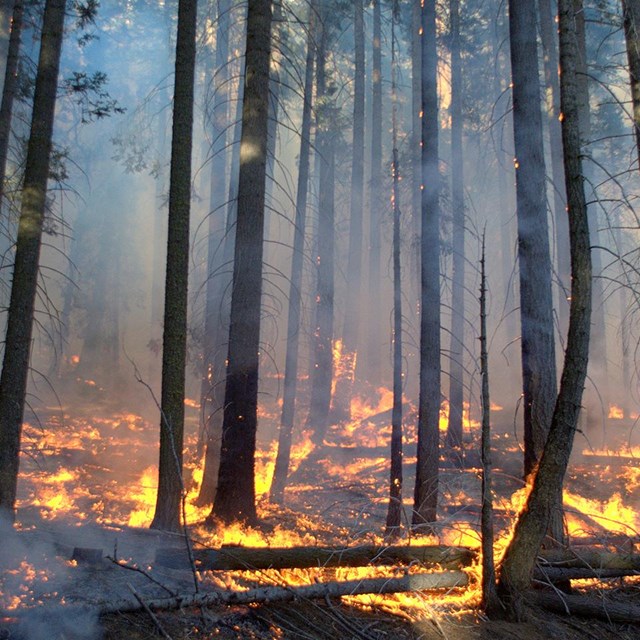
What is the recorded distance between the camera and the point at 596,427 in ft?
56.4

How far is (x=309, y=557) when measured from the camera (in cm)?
549

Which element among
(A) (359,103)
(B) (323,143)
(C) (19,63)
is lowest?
(C) (19,63)

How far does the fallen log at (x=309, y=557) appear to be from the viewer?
5266 millimetres

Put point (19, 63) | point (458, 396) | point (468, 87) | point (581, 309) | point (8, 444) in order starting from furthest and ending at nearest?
1. point (468, 87)
2. point (458, 396)
3. point (19, 63)
4. point (8, 444)
5. point (581, 309)

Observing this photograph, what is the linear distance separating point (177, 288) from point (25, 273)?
227 cm

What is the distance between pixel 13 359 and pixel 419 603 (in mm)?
6504

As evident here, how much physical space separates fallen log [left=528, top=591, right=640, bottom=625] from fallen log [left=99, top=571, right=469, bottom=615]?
0.83 m

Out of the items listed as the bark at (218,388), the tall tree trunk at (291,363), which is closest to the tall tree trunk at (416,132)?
the tall tree trunk at (291,363)

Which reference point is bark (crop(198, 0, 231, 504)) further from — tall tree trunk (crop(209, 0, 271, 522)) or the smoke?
the smoke

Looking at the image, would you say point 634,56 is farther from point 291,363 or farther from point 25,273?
point 291,363

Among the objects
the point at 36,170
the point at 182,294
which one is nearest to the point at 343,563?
the point at 182,294

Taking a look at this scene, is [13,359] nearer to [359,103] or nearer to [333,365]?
[333,365]

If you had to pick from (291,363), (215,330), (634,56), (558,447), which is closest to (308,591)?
(558,447)

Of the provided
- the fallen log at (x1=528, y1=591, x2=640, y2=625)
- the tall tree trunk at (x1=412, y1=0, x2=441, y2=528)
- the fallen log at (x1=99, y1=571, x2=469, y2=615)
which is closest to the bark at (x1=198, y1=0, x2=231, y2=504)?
the tall tree trunk at (x1=412, y1=0, x2=441, y2=528)
